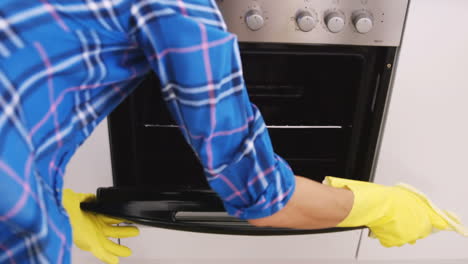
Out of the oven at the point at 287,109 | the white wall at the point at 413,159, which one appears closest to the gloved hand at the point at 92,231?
the oven at the point at 287,109

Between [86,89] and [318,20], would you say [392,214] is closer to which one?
[318,20]

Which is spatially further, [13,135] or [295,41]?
[295,41]

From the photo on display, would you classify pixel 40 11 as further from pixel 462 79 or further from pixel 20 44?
pixel 462 79

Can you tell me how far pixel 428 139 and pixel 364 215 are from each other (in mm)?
354

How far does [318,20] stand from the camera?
77cm

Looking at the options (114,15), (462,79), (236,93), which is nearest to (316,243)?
(462,79)

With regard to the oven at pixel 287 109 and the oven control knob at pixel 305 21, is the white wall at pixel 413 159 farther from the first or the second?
the oven control knob at pixel 305 21

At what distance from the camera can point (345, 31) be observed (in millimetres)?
774

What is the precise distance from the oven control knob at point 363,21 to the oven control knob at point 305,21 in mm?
77

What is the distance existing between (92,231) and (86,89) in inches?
16.8

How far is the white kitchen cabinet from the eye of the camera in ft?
2.54

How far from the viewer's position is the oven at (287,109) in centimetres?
77

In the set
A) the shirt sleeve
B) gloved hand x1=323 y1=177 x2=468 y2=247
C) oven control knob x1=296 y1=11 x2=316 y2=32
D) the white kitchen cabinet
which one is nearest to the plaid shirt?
the shirt sleeve

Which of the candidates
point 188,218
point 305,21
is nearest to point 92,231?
point 188,218
